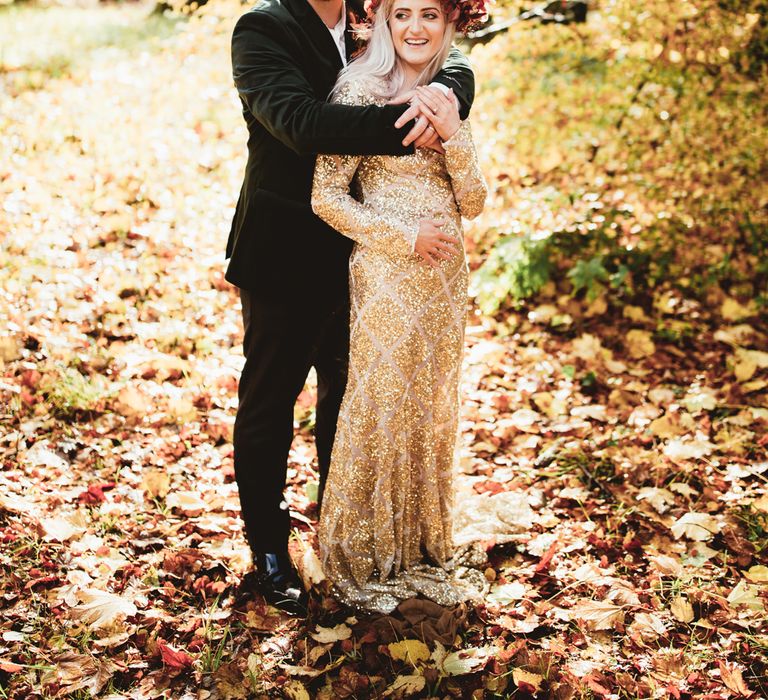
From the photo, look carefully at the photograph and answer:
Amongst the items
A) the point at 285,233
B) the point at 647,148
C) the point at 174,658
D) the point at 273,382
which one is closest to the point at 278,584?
the point at 174,658

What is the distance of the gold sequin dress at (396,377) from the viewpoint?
101 inches

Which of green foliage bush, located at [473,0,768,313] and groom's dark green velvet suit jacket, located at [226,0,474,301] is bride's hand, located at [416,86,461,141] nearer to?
groom's dark green velvet suit jacket, located at [226,0,474,301]

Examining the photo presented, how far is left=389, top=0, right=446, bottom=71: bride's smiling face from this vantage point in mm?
2451

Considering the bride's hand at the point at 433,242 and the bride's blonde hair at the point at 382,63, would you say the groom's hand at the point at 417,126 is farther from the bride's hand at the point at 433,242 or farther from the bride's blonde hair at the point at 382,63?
the bride's hand at the point at 433,242

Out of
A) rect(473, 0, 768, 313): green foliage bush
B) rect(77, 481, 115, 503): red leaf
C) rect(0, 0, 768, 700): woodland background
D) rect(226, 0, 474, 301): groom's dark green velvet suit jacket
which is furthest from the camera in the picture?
rect(473, 0, 768, 313): green foliage bush

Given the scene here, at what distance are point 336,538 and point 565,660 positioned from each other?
0.92 meters

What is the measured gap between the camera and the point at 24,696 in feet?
7.70

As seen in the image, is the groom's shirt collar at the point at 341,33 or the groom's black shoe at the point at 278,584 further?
the groom's black shoe at the point at 278,584

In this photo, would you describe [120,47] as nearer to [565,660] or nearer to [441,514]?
[441,514]

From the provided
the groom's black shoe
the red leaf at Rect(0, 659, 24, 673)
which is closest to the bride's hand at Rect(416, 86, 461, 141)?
the groom's black shoe

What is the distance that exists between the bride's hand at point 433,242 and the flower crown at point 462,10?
2.17 feet

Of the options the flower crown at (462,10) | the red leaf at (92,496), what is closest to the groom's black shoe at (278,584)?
the red leaf at (92,496)

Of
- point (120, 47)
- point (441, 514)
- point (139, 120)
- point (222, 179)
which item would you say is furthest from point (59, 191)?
point (120, 47)

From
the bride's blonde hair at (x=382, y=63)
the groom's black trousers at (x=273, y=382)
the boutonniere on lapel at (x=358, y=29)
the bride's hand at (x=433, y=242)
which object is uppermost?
the boutonniere on lapel at (x=358, y=29)
